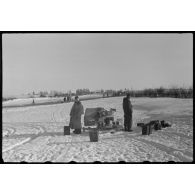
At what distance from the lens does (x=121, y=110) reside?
4297 millimetres

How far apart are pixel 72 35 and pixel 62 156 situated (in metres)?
1.37

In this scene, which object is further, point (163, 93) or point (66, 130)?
point (66, 130)

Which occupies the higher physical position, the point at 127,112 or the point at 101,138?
the point at 127,112

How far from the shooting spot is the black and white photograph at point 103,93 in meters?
4.22

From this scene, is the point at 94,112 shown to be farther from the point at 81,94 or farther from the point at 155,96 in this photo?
the point at 155,96

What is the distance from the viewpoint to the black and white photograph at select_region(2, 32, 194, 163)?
422cm

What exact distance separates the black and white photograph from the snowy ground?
0.4 inches

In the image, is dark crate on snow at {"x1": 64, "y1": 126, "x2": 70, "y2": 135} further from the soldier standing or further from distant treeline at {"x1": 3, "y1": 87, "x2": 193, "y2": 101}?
the soldier standing

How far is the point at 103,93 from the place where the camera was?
426 cm

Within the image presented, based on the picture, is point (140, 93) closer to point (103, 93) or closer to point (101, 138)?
point (103, 93)

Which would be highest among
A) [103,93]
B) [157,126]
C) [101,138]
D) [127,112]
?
[103,93]

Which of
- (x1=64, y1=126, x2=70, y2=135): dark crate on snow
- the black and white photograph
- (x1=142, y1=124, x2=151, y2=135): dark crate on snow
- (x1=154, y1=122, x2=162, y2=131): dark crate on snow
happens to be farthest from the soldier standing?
(x1=64, y1=126, x2=70, y2=135): dark crate on snow

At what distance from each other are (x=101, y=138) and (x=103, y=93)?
52 centimetres

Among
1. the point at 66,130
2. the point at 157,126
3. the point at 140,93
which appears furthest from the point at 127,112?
the point at 66,130
